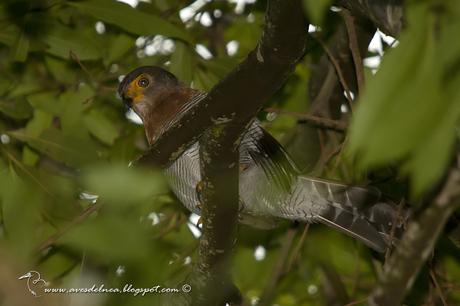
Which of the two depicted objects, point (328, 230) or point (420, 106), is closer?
point (420, 106)

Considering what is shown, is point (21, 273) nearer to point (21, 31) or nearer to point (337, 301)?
point (21, 31)

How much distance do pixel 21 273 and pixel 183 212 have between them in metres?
3.41

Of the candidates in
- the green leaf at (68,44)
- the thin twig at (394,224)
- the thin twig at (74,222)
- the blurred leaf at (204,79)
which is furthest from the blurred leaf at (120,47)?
the thin twig at (394,224)

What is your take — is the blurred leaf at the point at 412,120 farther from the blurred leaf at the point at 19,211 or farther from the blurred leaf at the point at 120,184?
the blurred leaf at the point at 19,211

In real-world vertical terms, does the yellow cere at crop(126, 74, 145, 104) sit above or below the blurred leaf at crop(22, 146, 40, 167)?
above

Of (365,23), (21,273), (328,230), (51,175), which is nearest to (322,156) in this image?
(328,230)

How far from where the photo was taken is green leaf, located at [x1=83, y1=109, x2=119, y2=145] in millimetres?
4844

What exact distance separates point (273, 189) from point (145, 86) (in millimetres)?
1111

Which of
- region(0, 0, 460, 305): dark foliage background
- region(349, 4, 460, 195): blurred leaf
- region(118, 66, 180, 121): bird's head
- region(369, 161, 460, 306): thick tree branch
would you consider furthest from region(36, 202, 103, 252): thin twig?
region(349, 4, 460, 195): blurred leaf

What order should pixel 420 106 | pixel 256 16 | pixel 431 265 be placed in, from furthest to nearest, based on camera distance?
pixel 256 16
pixel 431 265
pixel 420 106

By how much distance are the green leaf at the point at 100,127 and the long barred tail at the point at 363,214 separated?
141cm

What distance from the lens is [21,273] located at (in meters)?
1.51

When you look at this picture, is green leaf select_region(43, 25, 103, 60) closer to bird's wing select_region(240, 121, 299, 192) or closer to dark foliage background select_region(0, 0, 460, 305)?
dark foliage background select_region(0, 0, 460, 305)

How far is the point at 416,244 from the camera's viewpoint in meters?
1.76
